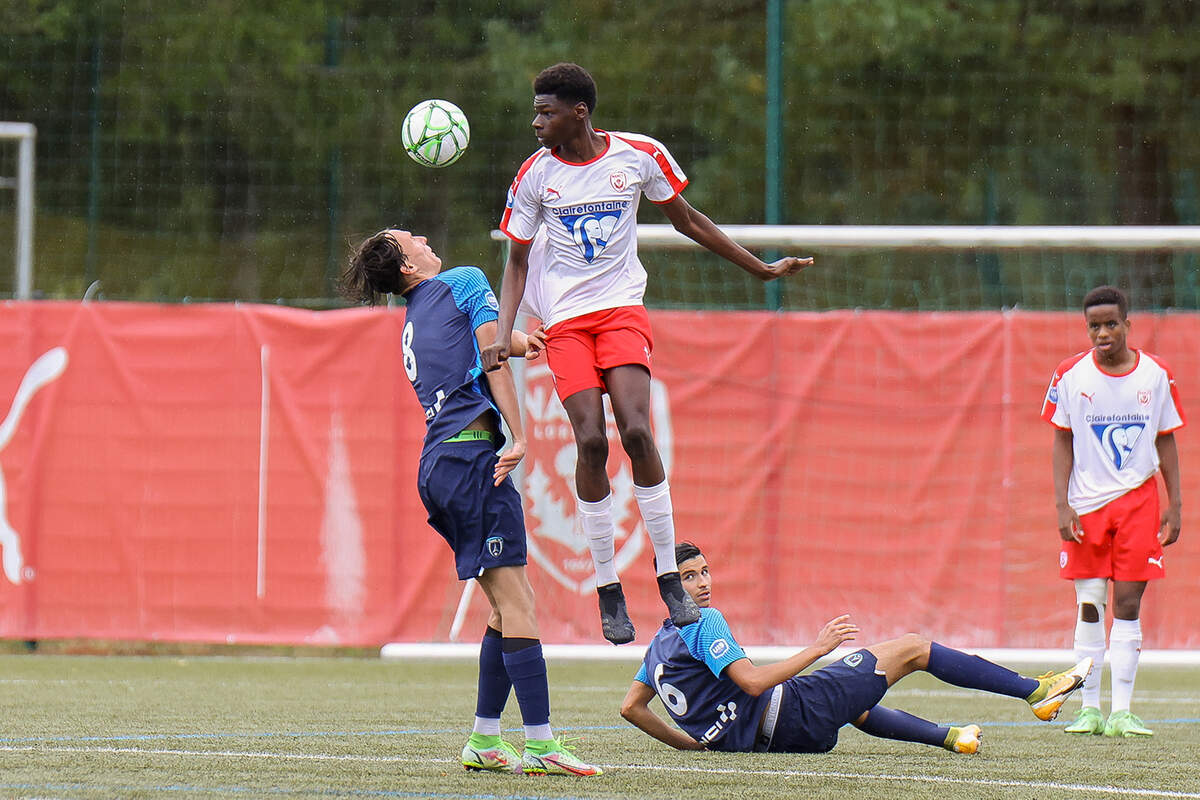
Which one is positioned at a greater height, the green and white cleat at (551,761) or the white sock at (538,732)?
the white sock at (538,732)

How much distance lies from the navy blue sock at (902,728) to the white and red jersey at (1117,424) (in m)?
2.11

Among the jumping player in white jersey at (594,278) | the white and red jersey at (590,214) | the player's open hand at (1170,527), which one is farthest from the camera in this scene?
the player's open hand at (1170,527)

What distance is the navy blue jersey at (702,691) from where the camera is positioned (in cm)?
742

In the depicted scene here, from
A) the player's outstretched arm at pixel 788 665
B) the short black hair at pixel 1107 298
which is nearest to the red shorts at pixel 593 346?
the player's outstretched arm at pixel 788 665

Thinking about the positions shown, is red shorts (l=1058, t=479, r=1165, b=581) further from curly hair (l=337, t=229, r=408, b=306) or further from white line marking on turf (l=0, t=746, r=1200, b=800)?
curly hair (l=337, t=229, r=408, b=306)

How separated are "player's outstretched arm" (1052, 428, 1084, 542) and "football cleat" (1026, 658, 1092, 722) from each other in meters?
1.53

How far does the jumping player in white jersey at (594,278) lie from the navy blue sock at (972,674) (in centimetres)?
122

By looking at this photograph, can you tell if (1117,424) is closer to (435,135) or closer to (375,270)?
(435,135)

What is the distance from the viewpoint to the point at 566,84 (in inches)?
279

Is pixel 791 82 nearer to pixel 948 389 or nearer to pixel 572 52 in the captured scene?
pixel 572 52

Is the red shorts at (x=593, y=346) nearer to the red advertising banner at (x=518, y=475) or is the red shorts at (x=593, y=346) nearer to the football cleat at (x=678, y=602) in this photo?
the football cleat at (x=678, y=602)

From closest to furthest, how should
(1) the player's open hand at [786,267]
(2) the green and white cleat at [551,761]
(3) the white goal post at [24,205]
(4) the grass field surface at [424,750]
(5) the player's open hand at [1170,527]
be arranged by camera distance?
(4) the grass field surface at [424,750]
(2) the green and white cleat at [551,761]
(1) the player's open hand at [786,267]
(5) the player's open hand at [1170,527]
(3) the white goal post at [24,205]

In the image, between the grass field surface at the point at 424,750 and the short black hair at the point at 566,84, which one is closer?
the grass field surface at the point at 424,750

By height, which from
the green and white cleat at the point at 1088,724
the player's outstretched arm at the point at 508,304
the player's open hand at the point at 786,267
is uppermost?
the player's open hand at the point at 786,267
